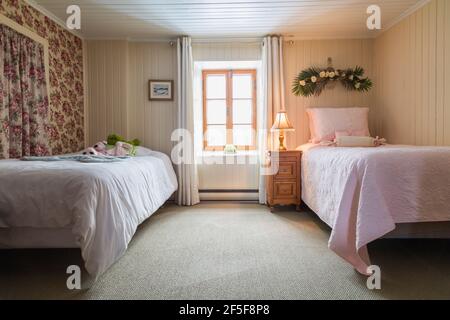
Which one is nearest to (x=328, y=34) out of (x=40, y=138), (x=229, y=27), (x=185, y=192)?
(x=229, y=27)

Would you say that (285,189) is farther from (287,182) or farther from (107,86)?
(107,86)

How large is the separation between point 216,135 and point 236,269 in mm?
2493

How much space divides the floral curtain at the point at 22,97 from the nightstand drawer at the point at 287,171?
8.43ft

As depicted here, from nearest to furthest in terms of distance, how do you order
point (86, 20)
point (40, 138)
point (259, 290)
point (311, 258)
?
point (259, 290) → point (311, 258) → point (40, 138) → point (86, 20)

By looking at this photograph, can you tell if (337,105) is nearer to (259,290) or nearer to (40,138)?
(259,290)

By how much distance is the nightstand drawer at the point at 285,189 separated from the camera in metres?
3.31

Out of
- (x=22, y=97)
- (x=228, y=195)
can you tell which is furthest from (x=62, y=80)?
(x=228, y=195)

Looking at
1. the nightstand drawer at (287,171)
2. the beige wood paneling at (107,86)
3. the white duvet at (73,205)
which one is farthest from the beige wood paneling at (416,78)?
the beige wood paneling at (107,86)

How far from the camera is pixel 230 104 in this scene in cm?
400

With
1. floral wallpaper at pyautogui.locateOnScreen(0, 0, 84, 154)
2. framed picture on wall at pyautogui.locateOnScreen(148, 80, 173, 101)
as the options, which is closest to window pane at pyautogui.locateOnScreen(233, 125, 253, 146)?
framed picture on wall at pyautogui.locateOnScreen(148, 80, 173, 101)

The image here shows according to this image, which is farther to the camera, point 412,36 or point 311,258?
point 412,36

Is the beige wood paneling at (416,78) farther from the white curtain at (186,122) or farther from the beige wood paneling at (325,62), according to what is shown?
the white curtain at (186,122)

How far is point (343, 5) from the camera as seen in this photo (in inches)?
113

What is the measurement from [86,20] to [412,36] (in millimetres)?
3609
